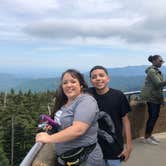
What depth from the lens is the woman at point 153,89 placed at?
287 inches

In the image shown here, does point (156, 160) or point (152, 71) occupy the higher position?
point (152, 71)

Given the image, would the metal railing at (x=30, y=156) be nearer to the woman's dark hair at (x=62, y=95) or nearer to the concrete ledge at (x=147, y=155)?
the woman's dark hair at (x=62, y=95)

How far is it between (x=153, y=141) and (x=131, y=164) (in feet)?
4.56

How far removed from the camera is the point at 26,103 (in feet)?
161

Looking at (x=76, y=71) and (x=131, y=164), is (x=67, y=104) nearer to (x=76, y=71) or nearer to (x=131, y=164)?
(x=76, y=71)

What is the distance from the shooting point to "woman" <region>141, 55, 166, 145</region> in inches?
287

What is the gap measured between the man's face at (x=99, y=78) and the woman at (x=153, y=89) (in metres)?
3.50

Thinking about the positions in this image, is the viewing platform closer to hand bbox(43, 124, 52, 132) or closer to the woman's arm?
hand bbox(43, 124, 52, 132)

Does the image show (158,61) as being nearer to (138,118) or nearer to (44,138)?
(138,118)

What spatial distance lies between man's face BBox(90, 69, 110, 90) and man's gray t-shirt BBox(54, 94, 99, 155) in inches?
22.9

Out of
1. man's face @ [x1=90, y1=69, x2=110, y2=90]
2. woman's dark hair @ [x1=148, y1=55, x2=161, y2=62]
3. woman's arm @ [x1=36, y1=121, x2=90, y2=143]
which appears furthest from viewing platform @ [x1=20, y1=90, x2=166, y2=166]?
woman's arm @ [x1=36, y1=121, x2=90, y2=143]

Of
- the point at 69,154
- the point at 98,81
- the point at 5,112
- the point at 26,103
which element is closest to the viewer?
the point at 69,154

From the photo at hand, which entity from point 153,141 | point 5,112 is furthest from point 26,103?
point 153,141

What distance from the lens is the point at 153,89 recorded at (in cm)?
741
